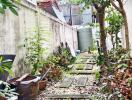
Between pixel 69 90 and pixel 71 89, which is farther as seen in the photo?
pixel 71 89

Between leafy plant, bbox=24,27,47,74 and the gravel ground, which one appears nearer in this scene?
the gravel ground

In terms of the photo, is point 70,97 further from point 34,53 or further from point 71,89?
point 34,53

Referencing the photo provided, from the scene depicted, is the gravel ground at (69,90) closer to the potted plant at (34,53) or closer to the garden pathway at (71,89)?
the garden pathway at (71,89)

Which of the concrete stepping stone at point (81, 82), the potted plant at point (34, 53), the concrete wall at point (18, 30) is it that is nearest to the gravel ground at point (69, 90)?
the concrete stepping stone at point (81, 82)

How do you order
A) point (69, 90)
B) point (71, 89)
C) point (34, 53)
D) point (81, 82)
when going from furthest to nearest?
point (81, 82)
point (34, 53)
point (71, 89)
point (69, 90)

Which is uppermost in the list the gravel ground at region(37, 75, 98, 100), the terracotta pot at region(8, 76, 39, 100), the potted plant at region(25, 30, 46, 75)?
the potted plant at region(25, 30, 46, 75)

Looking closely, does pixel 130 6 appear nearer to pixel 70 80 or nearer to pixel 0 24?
pixel 70 80

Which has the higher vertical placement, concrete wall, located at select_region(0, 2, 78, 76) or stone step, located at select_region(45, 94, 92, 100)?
concrete wall, located at select_region(0, 2, 78, 76)

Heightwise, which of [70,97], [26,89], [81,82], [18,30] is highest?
[18,30]

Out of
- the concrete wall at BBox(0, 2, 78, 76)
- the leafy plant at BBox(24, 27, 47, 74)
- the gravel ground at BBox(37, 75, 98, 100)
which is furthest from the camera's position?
the leafy plant at BBox(24, 27, 47, 74)

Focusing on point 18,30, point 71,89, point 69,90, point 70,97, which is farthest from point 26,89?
point 18,30

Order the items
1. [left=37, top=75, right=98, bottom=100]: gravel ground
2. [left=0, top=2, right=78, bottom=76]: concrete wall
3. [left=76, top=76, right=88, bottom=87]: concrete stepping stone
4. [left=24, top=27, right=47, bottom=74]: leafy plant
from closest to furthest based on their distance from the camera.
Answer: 1. [left=0, top=2, right=78, bottom=76]: concrete wall
2. [left=37, top=75, right=98, bottom=100]: gravel ground
3. [left=24, top=27, right=47, bottom=74]: leafy plant
4. [left=76, top=76, right=88, bottom=87]: concrete stepping stone

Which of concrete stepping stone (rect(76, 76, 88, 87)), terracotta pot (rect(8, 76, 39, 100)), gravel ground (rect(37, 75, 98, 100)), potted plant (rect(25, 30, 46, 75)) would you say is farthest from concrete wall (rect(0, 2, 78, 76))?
concrete stepping stone (rect(76, 76, 88, 87))

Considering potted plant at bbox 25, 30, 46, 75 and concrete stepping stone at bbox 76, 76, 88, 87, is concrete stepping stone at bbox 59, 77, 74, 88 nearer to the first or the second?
concrete stepping stone at bbox 76, 76, 88, 87
